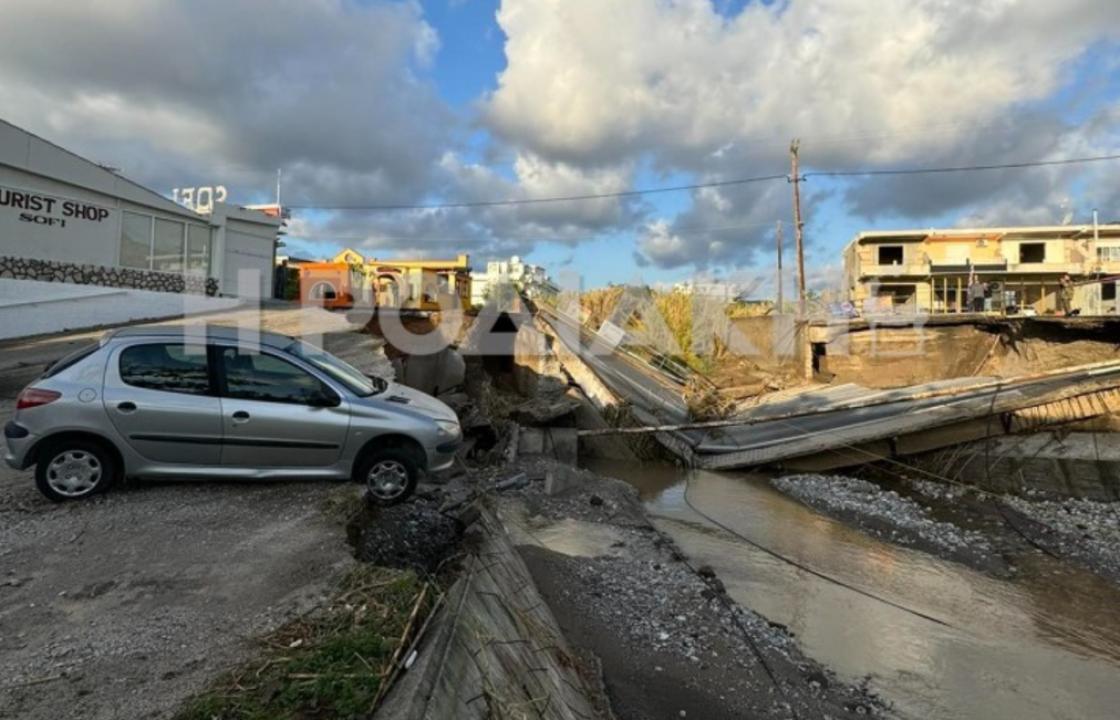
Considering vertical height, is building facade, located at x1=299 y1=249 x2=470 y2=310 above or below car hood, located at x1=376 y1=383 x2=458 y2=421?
above

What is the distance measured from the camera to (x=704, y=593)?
6465 millimetres

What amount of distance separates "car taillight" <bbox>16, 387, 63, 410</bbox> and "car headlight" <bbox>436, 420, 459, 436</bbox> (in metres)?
3.31

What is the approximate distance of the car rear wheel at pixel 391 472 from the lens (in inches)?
258

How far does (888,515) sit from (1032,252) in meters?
52.4

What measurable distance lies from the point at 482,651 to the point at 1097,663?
5.82m

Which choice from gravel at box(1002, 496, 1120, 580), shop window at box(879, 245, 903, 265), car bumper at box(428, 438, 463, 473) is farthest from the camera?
shop window at box(879, 245, 903, 265)

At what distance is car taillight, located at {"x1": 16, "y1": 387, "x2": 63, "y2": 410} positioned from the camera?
19.6ft

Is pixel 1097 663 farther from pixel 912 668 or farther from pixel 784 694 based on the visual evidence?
pixel 784 694

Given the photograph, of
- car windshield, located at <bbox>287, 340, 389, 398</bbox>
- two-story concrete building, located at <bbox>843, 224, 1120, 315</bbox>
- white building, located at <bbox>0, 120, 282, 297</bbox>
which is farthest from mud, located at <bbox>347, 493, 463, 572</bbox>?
two-story concrete building, located at <bbox>843, 224, 1120, 315</bbox>

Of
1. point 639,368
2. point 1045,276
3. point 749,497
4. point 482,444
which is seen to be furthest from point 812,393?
point 1045,276

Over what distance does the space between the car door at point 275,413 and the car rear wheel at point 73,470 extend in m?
1.03

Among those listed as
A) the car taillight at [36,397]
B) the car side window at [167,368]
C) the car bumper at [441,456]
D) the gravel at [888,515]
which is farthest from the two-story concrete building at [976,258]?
the car taillight at [36,397]

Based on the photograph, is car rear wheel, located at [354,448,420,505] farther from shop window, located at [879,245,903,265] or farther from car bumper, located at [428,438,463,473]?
shop window, located at [879,245,903,265]

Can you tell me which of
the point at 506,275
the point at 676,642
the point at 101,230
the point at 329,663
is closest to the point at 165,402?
the point at 329,663
